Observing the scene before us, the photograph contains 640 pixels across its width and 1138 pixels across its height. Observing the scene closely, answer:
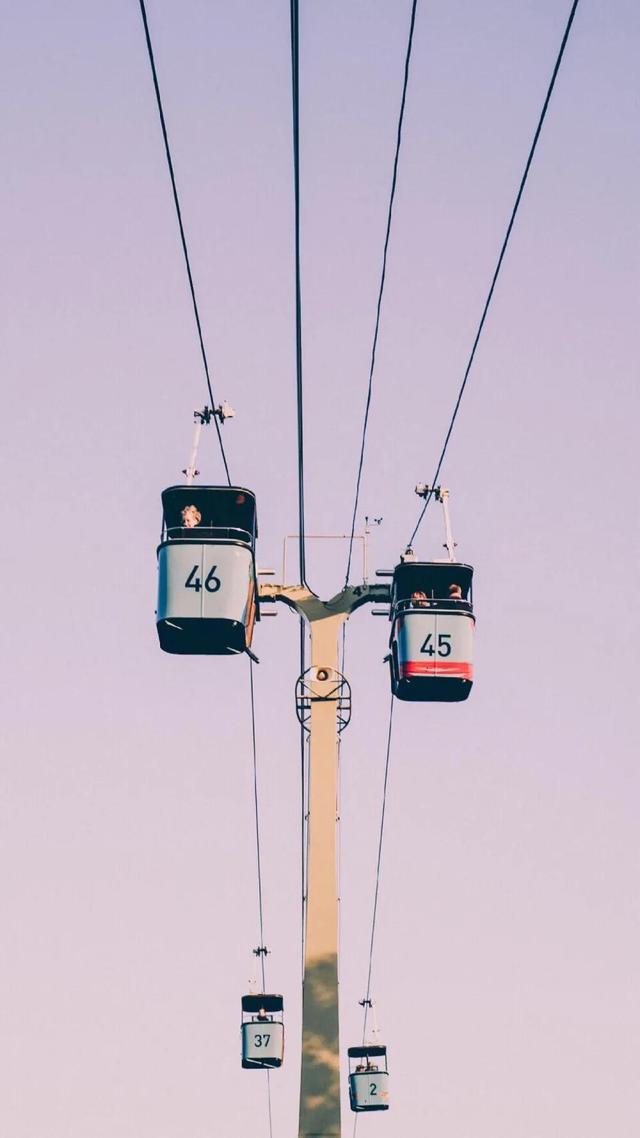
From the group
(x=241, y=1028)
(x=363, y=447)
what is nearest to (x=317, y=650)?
(x=363, y=447)

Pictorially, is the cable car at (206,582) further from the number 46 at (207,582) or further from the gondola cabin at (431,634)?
the gondola cabin at (431,634)

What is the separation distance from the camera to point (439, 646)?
630 inches

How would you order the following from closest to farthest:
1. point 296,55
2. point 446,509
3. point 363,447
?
point 296,55 → point 363,447 → point 446,509

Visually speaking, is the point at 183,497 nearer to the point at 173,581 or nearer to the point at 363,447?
the point at 173,581

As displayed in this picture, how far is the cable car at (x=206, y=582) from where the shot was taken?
13.5 m

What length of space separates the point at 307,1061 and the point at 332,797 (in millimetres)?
2701

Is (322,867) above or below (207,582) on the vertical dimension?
below

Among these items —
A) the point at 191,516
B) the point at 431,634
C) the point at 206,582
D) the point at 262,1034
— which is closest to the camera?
the point at 206,582

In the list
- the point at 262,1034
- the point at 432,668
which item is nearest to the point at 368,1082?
the point at 262,1034

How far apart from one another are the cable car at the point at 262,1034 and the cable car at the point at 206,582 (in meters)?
11.6

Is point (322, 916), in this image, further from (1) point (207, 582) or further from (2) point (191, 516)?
(2) point (191, 516)

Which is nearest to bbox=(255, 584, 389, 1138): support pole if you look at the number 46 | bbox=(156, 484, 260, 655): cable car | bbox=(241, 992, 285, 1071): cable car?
bbox=(156, 484, 260, 655): cable car

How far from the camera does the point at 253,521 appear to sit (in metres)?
14.3

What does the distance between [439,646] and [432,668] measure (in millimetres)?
252
